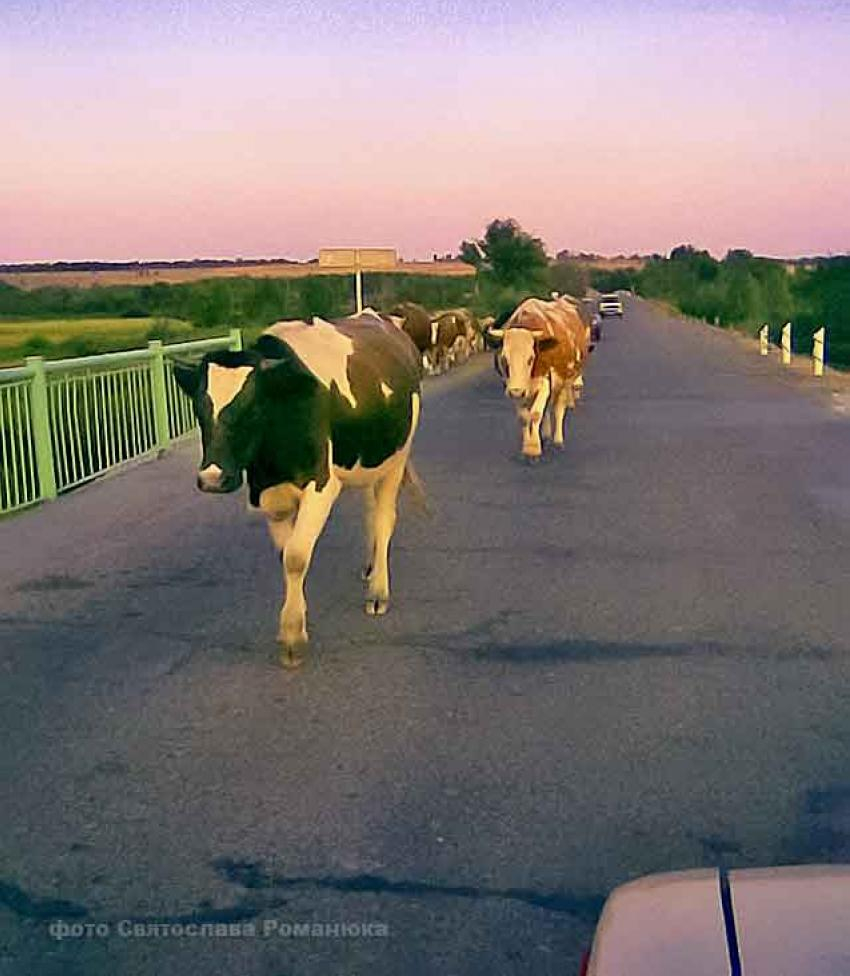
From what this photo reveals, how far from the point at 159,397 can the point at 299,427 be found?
9335 millimetres

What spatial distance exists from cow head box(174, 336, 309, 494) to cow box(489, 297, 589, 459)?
8223 millimetres

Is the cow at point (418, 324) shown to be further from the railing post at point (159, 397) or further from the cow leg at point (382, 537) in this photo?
the cow leg at point (382, 537)

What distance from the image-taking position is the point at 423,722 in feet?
19.6

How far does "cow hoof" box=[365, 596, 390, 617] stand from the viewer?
7.84m

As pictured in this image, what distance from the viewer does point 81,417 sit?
13.6m

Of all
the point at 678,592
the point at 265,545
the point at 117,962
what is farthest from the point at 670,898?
the point at 265,545

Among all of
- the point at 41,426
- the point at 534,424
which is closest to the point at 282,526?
the point at 41,426

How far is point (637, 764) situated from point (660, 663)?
1.44m

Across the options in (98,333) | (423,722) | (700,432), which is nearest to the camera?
(423,722)

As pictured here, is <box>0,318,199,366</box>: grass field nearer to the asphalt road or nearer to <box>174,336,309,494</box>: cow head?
the asphalt road

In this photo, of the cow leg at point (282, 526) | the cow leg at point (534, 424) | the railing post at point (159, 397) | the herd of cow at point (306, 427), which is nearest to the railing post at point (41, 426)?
the railing post at point (159, 397)

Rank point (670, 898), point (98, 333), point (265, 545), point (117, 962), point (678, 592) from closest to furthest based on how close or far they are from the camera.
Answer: point (670, 898), point (117, 962), point (678, 592), point (265, 545), point (98, 333)

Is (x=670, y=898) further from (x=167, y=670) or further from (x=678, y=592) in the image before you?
(x=678, y=592)

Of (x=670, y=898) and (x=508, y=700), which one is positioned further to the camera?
(x=508, y=700)
